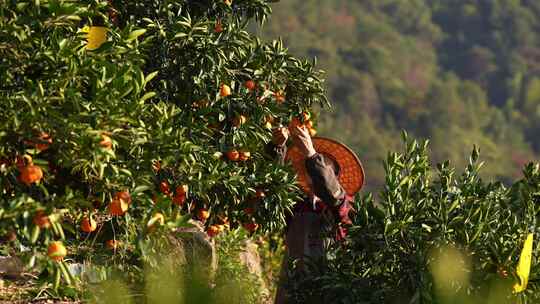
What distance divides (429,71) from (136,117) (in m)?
87.2

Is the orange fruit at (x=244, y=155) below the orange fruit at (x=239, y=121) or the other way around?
below

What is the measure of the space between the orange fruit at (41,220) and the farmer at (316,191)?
2.07m

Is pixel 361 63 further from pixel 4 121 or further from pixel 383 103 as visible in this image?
pixel 4 121

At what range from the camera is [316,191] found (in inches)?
229

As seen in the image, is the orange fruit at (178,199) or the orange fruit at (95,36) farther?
the orange fruit at (178,199)

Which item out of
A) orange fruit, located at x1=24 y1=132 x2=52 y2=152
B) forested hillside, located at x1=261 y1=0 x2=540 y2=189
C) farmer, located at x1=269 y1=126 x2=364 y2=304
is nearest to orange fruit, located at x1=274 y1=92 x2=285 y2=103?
farmer, located at x1=269 y1=126 x2=364 y2=304

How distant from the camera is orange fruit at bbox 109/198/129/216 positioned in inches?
165

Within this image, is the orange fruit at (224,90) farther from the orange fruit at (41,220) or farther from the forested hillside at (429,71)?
the forested hillside at (429,71)

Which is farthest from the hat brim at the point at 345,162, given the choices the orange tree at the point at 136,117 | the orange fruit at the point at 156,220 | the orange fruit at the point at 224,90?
the orange fruit at the point at 156,220

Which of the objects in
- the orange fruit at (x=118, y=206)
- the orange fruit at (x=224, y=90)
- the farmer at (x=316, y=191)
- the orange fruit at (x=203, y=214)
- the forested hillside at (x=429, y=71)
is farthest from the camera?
the forested hillside at (x=429, y=71)

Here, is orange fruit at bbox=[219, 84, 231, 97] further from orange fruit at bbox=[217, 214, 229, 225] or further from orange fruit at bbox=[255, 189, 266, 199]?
orange fruit at bbox=[217, 214, 229, 225]

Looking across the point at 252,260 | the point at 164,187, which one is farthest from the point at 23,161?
the point at 252,260

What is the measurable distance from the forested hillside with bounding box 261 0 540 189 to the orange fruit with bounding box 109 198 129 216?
204 feet

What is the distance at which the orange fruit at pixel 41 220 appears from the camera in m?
3.67
